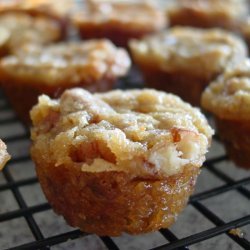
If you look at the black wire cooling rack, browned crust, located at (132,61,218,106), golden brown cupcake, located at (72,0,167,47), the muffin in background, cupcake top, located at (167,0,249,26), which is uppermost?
the muffin in background

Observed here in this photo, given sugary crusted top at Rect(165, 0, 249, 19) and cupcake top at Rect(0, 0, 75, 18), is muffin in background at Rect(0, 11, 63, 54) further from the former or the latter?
sugary crusted top at Rect(165, 0, 249, 19)

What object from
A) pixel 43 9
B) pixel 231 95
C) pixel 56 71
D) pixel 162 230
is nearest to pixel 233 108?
pixel 231 95

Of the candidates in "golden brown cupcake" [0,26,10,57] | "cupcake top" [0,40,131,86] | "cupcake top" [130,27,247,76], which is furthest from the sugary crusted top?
"golden brown cupcake" [0,26,10,57]

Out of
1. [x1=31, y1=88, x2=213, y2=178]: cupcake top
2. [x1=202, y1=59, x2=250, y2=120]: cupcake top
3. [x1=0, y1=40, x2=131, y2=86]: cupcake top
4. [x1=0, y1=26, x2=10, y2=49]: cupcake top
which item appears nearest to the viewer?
[x1=31, y1=88, x2=213, y2=178]: cupcake top

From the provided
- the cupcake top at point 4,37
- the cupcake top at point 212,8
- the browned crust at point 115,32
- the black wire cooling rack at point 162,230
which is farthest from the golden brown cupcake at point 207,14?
the black wire cooling rack at point 162,230

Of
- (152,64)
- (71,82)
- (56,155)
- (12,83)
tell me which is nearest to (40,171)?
(56,155)

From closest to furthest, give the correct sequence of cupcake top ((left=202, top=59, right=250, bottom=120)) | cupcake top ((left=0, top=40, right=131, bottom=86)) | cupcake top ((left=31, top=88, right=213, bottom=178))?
cupcake top ((left=31, top=88, right=213, bottom=178))
cupcake top ((left=202, top=59, right=250, bottom=120))
cupcake top ((left=0, top=40, right=131, bottom=86))
